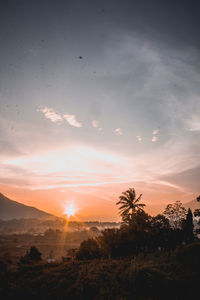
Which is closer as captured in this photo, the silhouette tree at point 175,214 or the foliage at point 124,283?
the foliage at point 124,283

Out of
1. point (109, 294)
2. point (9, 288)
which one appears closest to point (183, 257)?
point (109, 294)

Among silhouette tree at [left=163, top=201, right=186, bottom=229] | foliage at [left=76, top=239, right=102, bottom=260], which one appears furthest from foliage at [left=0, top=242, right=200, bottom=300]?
silhouette tree at [left=163, top=201, right=186, bottom=229]

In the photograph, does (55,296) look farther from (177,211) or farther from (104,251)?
(177,211)

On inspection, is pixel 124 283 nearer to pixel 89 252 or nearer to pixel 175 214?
pixel 89 252

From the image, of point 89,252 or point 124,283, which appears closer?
point 124,283

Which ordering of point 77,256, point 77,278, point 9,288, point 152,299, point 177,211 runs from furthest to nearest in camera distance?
point 177,211
point 77,256
point 77,278
point 9,288
point 152,299

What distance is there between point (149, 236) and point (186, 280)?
1764cm

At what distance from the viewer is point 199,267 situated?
8.38 m

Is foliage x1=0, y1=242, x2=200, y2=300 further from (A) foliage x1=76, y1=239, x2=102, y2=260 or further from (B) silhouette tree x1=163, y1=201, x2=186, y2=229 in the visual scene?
(B) silhouette tree x1=163, y1=201, x2=186, y2=229

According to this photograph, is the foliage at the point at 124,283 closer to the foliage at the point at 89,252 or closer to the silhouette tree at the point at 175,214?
the foliage at the point at 89,252

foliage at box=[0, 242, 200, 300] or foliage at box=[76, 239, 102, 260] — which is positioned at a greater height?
foliage at box=[0, 242, 200, 300]

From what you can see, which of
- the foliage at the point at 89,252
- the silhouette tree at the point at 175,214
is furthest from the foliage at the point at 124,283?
the silhouette tree at the point at 175,214

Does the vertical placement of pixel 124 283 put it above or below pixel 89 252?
above

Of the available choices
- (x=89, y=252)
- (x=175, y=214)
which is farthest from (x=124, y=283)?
(x=175, y=214)
